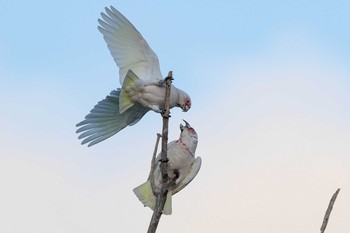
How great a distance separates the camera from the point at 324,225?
394cm

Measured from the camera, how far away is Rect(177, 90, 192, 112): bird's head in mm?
6557

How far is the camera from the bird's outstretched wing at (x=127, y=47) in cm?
653

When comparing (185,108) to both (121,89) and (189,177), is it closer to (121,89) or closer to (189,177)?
(121,89)

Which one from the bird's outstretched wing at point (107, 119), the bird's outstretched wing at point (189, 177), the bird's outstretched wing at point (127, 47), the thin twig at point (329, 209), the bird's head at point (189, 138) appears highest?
the bird's outstretched wing at point (127, 47)

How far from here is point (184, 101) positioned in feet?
21.6

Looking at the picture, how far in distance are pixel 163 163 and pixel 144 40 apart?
2.13 meters

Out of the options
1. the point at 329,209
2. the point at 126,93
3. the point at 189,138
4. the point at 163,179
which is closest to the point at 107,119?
the point at 126,93

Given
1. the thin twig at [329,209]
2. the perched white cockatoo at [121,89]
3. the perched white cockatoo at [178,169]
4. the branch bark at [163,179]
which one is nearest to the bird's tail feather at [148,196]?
the perched white cockatoo at [178,169]

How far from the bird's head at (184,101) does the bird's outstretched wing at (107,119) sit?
1.00ft

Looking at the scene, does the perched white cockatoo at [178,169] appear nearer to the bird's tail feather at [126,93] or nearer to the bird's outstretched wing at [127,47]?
the bird's tail feather at [126,93]

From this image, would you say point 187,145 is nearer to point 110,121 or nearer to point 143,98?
point 143,98

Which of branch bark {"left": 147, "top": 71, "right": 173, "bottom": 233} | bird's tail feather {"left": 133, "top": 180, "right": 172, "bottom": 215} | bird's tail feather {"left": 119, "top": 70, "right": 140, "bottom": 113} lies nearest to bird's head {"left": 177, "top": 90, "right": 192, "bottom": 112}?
bird's tail feather {"left": 119, "top": 70, "right": 140, "bottom": 113}

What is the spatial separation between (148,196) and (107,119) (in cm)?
121

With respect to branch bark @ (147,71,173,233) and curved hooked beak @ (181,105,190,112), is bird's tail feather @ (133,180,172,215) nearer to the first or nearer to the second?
branch bark @ (147,71,173,233)
